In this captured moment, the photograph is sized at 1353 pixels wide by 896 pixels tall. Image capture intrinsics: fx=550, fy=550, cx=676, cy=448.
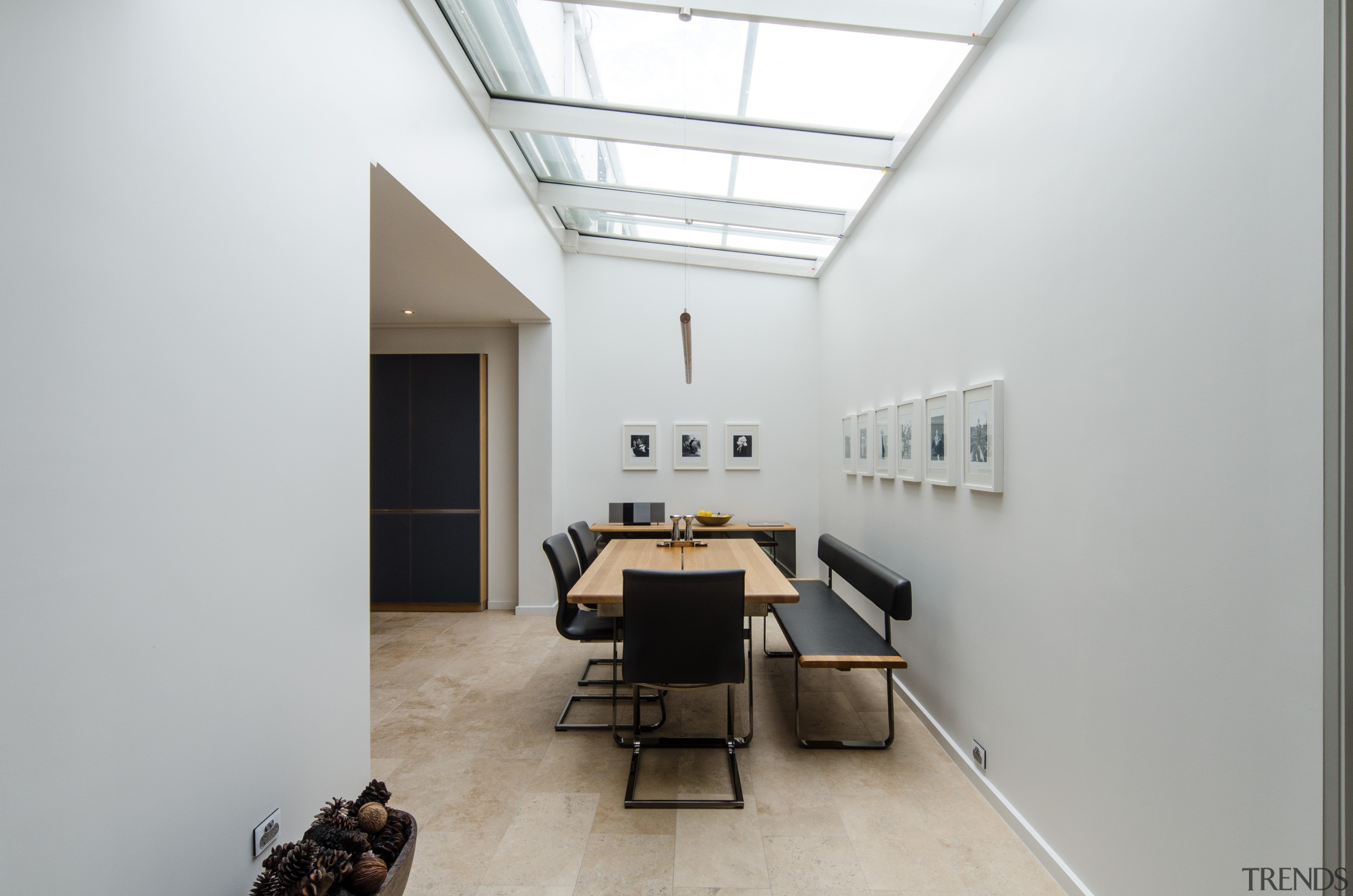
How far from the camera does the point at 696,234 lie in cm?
551

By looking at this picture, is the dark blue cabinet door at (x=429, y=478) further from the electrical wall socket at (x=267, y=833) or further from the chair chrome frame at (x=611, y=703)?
the electrical wall socket at (x=267, y=833)

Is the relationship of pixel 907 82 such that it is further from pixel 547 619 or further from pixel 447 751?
pixel 547 619

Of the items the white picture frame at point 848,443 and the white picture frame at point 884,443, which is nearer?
the white picture frame at point 884,443

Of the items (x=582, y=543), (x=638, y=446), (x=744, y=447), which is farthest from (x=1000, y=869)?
(x=638, y=446)

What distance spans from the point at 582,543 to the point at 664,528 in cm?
161

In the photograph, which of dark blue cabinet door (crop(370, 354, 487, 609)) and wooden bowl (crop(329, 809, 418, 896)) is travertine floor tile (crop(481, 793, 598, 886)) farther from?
dark blue cabinet door (crop(370, 354, 487, 609))

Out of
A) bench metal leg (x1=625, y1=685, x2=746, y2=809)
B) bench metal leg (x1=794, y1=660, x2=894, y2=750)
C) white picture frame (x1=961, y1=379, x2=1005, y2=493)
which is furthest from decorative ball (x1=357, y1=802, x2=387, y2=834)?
white picture frame (x1=961, y1=379, x2=1005, y2=493)

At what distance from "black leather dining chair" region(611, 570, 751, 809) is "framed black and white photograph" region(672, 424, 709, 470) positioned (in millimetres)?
3514

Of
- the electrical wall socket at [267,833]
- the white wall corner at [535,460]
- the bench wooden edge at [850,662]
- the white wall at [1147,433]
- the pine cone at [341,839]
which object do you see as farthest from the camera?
the white wall corner at [535,460]

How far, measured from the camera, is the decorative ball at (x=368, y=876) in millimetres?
1380

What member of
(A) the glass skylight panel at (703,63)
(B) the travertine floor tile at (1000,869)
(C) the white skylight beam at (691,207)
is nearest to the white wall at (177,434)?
(A) the glass skylight panel at (703,63)

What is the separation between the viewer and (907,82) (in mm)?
3090

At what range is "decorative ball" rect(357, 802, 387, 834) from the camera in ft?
5.19

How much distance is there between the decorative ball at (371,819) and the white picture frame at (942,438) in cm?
265
